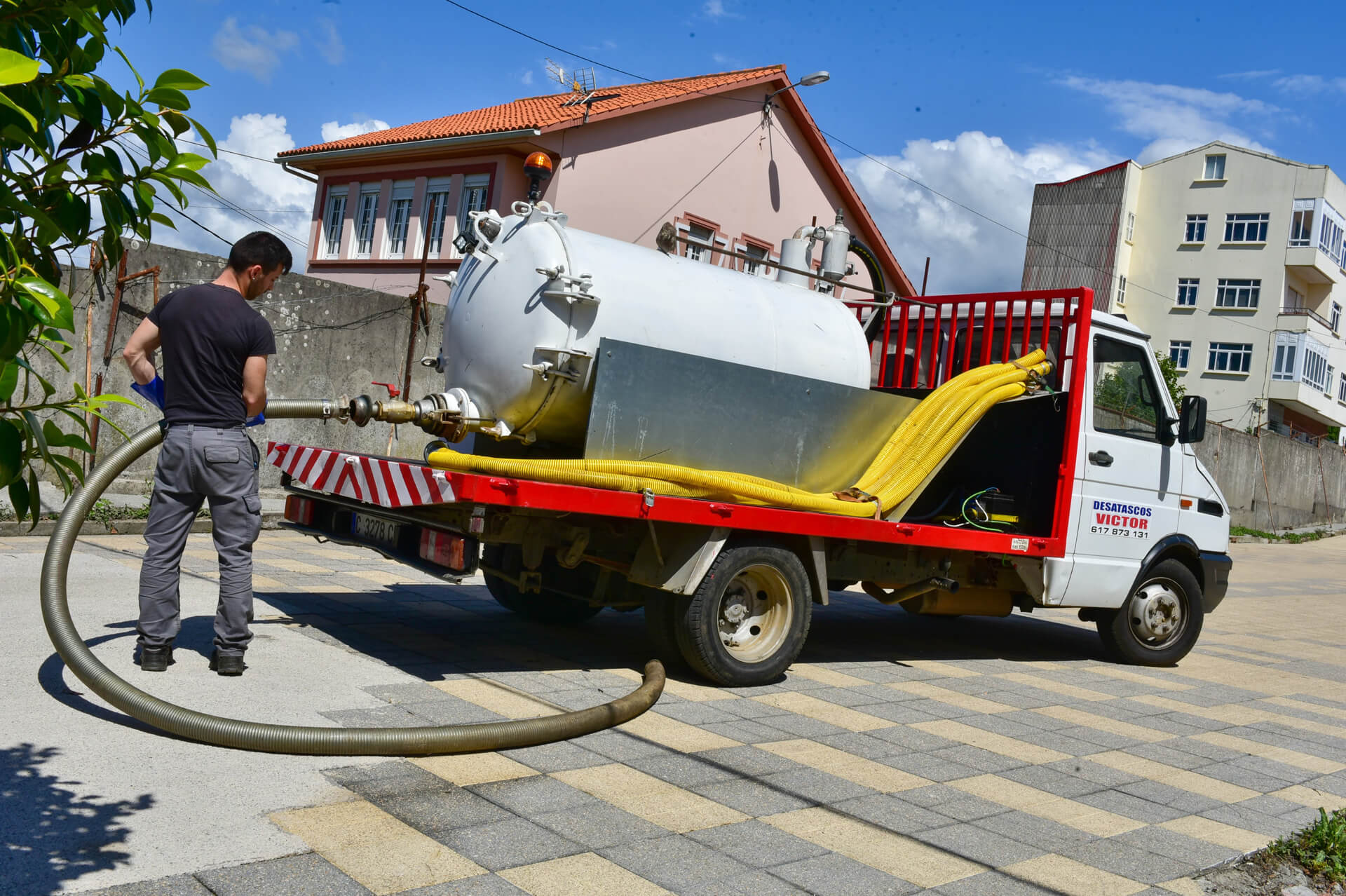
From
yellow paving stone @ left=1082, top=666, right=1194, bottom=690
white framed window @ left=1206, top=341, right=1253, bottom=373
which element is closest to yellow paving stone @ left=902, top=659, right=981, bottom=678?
yellow paving stone @ left=1082, top=666, right=1194, bottom=690

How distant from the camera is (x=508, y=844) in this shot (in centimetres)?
365

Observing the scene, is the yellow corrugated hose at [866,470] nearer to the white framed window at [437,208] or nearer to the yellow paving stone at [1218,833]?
the yellow paving stone at [1218,833]

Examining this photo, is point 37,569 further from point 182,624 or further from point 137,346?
point 137,346

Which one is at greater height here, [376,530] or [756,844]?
[376,530]

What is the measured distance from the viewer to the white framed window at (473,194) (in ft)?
74.5

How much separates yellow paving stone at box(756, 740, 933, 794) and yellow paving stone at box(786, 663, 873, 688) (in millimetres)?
1502

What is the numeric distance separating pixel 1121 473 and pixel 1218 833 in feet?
12.9

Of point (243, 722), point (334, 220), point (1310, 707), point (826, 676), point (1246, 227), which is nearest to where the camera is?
point (243, 722)

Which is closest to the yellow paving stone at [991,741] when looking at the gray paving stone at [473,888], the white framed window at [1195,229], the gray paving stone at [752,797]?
the gray paving stone at [752,797]

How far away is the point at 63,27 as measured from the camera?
1974 millimetres

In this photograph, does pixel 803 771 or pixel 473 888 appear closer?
pixel 473 888

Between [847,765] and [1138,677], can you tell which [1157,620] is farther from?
[847,765]

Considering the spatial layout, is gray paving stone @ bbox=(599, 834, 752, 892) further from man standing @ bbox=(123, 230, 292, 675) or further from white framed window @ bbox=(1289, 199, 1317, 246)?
white framed window @ bbox=(1289, 199, 1317, 246)

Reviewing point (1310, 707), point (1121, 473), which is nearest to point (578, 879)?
point (1121, 473)
